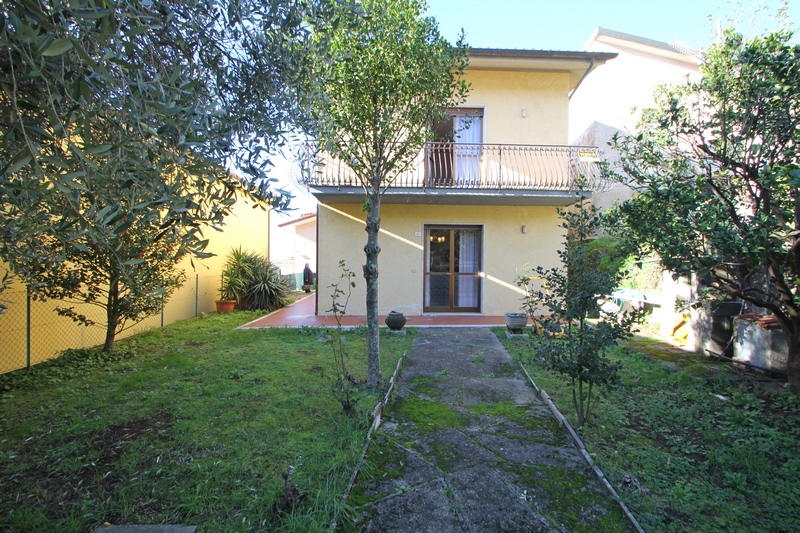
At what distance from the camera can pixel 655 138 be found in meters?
5.12

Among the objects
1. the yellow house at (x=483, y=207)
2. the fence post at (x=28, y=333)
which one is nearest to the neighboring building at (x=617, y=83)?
the yellow house at (x=483, y=207)

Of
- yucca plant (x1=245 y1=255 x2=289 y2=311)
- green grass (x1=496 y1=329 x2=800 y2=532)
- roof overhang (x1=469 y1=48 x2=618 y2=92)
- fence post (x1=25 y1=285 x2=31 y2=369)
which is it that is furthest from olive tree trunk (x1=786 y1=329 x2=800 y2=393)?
yucca plant (x1=245 y1=255 x2=289 y2=311)

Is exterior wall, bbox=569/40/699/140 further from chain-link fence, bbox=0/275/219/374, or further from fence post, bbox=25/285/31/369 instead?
fence post, bbox=25/285/31/369

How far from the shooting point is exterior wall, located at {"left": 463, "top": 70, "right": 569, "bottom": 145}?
1091cm

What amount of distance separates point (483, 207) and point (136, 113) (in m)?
9.62

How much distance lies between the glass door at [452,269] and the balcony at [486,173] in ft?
4.76

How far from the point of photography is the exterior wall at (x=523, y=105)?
10914 mm

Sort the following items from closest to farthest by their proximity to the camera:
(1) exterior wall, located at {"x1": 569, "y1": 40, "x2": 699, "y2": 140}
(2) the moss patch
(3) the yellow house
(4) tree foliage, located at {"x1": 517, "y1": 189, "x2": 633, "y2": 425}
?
(4) tree foliage, located at {"x1": 517, "y1": 189, "x2": 633, "y2": 425}, (2) the moss patch, (3) the yellow house, (1) exterior wall, located at {"x1": 569, "y1": 40, "x2": 699, "y2": 140}

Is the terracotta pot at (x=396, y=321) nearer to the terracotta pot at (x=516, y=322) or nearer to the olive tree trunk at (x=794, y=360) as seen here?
the terracotta pot at (x=516, y=322)

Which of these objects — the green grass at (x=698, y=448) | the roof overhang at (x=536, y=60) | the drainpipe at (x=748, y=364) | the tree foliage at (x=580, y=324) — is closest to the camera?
the green grass at (x=698, y=448)

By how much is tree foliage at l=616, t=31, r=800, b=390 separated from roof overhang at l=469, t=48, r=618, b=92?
575 centimetres

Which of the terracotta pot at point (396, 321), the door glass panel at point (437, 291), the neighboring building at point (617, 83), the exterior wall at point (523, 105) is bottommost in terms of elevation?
the terracotta pot at point (396, 321)

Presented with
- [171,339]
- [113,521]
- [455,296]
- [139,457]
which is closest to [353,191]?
[455,296]

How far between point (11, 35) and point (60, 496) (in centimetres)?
277
